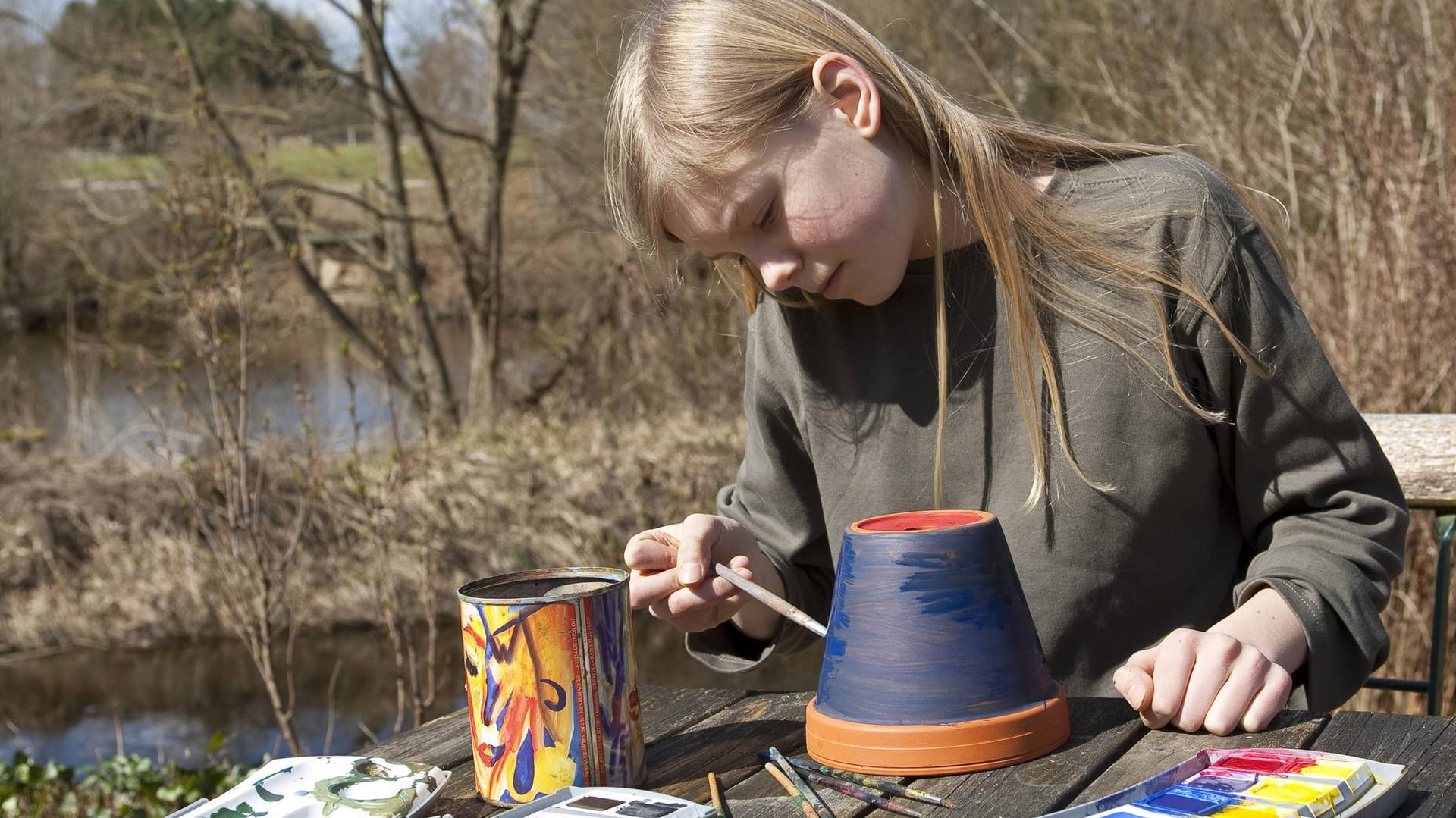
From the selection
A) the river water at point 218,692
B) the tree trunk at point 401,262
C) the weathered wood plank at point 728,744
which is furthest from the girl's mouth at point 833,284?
the tree trunk at point 401,262

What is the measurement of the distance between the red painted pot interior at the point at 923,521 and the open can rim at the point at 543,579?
219mm

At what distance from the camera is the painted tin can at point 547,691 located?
112cm

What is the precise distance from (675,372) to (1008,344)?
566cm

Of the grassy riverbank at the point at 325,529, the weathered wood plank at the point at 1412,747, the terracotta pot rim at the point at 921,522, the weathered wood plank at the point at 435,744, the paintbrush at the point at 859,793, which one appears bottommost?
the grassy riverbank at the point at 325,529

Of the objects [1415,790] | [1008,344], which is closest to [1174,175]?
[1008,344]

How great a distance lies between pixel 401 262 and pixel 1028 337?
6.14 m

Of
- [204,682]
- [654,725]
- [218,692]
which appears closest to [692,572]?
[654,725]

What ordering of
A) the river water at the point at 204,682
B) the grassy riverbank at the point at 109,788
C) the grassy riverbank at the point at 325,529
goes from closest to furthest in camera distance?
the grassy riverbank at the point at 109,788, the river water at the point at 204,682, the grassy riverbank at the point at 325,529

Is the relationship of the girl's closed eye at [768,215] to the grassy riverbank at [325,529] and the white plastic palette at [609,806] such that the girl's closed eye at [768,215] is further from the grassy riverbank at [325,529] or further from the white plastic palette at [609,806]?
the grassy riverbank at [325,529]

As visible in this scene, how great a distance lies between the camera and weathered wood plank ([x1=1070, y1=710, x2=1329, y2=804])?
3.53ft

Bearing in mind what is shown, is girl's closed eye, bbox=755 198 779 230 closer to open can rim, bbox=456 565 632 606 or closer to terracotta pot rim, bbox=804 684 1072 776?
open can rim, bbox=456 565 632 606

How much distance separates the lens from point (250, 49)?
705 centimetres

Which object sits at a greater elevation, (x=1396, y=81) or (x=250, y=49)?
(x=250, y=49)

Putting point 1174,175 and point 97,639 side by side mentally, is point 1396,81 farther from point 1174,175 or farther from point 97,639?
point 97,639
